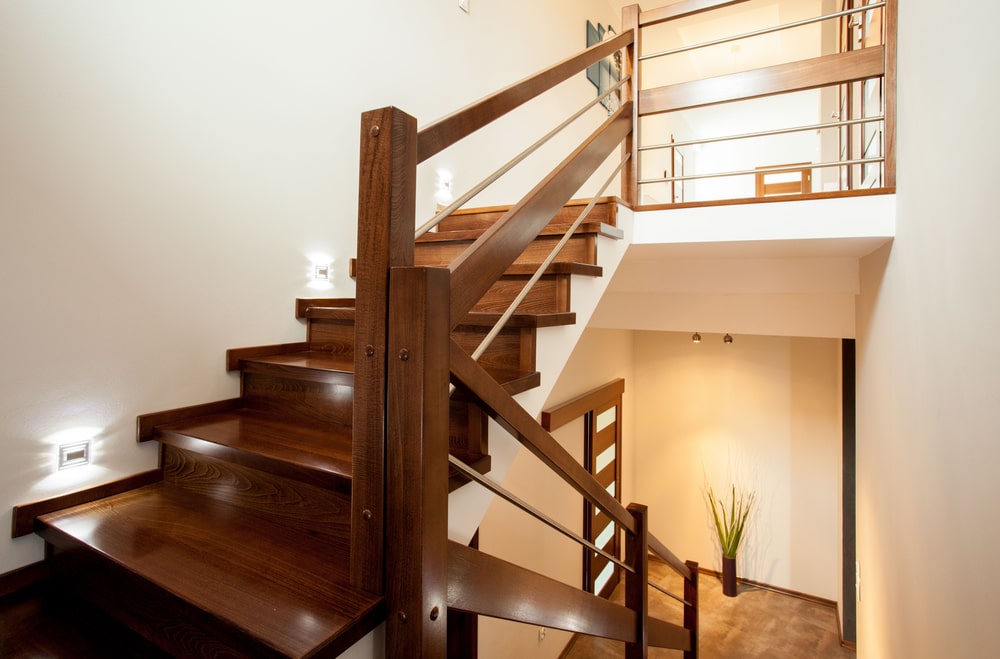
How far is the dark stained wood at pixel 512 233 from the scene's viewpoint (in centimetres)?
96

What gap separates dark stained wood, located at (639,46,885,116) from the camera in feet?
6.54

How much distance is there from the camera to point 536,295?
1.76 metres

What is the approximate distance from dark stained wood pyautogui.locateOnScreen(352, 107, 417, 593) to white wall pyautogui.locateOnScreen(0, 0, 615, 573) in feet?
3.90

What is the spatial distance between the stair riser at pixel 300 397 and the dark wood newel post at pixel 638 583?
119 cm

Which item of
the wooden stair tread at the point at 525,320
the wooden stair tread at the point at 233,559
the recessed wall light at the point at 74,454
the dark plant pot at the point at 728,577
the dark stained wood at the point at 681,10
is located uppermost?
the dark stained wood at the point at 681,10

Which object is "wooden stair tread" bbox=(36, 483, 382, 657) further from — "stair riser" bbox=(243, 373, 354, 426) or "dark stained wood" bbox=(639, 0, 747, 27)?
"dark stained wood" bbox=(639, 0, 747, 27)

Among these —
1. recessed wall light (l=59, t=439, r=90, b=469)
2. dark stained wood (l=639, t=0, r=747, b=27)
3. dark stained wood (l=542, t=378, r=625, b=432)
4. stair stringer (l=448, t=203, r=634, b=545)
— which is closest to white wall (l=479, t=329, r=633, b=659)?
dark stained wood (l=542, t=378, r=625, b=432)

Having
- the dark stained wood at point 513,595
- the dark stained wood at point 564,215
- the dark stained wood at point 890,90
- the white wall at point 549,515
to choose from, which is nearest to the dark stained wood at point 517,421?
the dark stained wood at point 513,595

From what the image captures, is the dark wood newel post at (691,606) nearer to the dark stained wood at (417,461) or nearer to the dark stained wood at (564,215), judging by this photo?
the dark stained wood at (564,215)

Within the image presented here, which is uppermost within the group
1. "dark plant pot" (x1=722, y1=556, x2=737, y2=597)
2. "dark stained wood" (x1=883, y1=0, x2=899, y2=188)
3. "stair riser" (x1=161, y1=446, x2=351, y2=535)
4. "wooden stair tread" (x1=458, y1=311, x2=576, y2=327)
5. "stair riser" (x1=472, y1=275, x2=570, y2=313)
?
"dark stained wood" (x1=883, y1=0, x2=899, y2=188)

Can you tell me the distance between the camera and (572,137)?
492 cm

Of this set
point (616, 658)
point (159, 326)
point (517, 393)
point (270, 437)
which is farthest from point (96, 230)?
point (616, 658)

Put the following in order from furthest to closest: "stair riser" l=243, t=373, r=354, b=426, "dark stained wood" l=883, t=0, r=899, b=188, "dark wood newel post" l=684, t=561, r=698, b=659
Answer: "dark wood newel post" l=684, t=561, r=698, b=659
"dark stained wood" l=883, t=0, r=899, b=188
"stair riser" l=243, t=373, r=354, b=426

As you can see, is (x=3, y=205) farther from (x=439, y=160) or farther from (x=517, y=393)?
(x=439, y=160)
